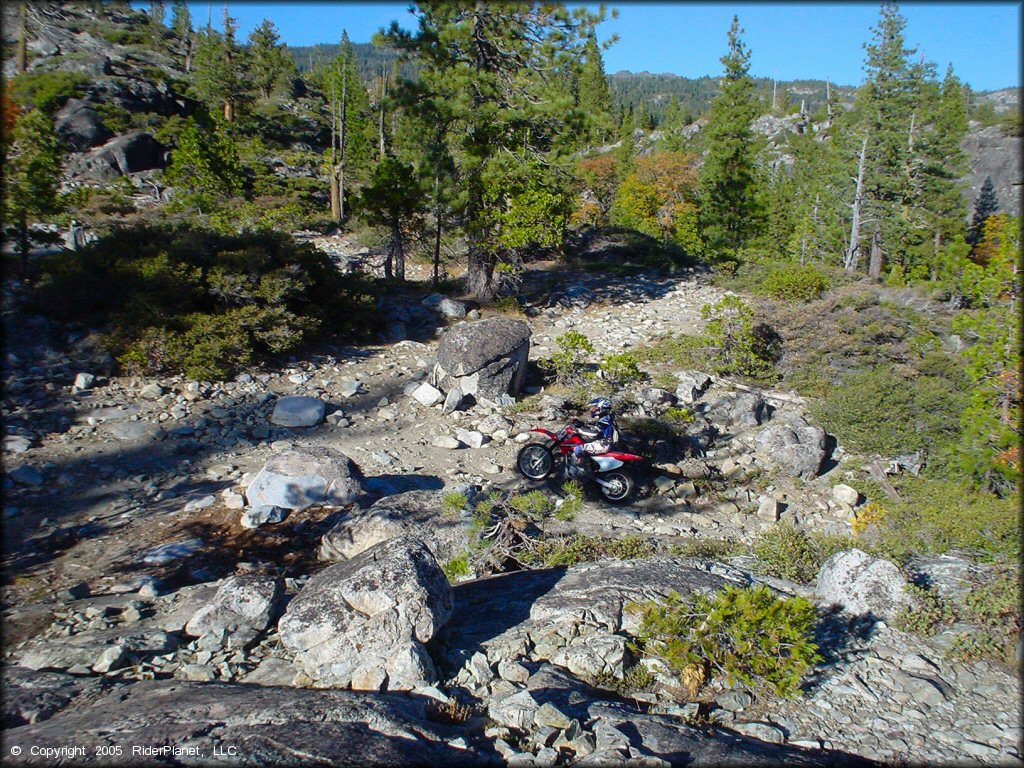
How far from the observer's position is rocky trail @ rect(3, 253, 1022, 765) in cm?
383

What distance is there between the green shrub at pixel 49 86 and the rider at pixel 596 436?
25198 millimetres

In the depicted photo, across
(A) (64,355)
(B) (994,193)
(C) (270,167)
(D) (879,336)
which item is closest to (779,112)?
(B) (994,193)

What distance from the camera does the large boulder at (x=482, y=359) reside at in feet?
36.8

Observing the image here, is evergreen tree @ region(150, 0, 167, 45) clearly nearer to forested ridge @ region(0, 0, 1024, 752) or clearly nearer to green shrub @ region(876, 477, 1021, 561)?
forested ridge @ region(0, 0, 1024, 752)

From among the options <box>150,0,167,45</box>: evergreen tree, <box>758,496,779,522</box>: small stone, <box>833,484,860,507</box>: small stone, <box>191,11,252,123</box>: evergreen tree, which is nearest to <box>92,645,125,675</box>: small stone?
<box>758,496,779,522</box>: small stone

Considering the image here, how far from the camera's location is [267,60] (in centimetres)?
4872

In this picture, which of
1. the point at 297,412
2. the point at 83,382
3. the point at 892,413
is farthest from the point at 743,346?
the point at 83,382

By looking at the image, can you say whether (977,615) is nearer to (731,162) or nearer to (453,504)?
(453,504)

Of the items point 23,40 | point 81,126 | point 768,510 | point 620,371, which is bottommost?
point 768,510

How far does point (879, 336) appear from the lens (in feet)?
41.5

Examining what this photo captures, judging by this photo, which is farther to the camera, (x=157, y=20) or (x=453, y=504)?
(x=157, y=20)

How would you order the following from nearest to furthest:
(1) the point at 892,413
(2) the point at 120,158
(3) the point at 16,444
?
(3) the point at 16,444 → (1) the point at 892,413 → (2) the point at 120,158

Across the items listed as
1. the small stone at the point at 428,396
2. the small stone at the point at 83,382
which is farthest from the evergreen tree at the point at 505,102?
the small stone at the point at 83,382

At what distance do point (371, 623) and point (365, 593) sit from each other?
9.1 inches
